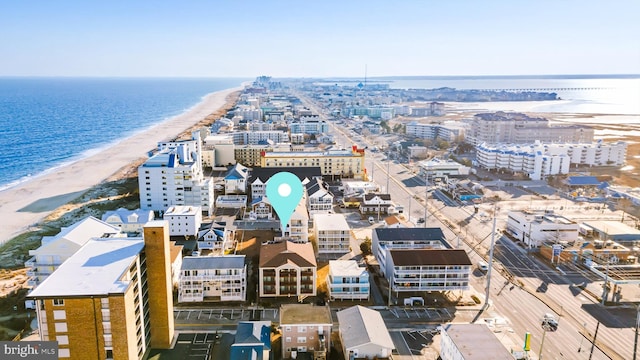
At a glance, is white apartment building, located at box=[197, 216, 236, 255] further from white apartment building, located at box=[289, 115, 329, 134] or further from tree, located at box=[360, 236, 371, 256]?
white apartment building, located at box=[289, 115, 329, 134]

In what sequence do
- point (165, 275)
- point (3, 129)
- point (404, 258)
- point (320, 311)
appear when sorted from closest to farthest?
point (165, 275) < point (320, 311) < point (404, 258) < point (3, 129)

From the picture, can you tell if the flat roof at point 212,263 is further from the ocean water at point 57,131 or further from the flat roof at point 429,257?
the ocean water at point 57,131

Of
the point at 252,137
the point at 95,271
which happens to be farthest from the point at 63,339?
the point at 252,137

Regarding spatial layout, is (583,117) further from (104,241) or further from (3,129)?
(3,129)

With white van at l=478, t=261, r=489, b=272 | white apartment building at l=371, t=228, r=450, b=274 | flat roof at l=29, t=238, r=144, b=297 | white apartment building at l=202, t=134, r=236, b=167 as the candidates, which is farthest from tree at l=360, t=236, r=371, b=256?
white apartment building at l=202, t=134, r=236, b=167

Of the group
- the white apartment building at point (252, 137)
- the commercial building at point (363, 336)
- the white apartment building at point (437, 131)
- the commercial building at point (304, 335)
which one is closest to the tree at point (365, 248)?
the commercial building at point (363, 336)

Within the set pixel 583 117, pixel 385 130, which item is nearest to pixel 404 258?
pixel 385 130
